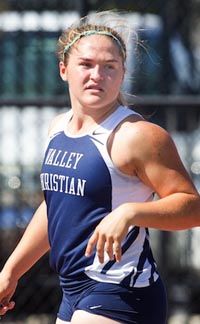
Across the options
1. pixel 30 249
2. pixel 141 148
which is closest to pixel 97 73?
pixel 141 148

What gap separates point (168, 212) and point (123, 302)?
0.38m

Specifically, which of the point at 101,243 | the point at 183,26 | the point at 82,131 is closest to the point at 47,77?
the point at 183,26

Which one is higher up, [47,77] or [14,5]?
[14,5]

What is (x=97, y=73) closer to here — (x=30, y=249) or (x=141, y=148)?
(x=141, y=148)

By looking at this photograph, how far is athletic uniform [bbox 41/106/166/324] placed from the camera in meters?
3.56

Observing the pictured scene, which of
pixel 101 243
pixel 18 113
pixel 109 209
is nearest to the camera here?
pixel 101 243

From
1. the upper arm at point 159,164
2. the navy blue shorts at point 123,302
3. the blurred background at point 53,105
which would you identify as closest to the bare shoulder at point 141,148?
the upper arm at point 159,164

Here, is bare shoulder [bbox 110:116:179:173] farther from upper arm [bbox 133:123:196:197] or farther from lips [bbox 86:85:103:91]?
lips [bbox 86:85:103:91]

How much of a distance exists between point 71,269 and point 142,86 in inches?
121

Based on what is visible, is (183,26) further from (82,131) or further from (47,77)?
(82,131)

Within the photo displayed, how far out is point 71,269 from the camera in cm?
366

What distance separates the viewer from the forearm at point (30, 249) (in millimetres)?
3912

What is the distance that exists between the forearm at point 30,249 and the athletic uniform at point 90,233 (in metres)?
0.24


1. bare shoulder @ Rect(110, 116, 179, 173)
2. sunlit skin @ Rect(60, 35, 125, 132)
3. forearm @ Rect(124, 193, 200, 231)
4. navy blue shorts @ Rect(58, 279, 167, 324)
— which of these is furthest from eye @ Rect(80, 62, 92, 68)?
navy blue shorts @ Rect(58, 279, 167, 324)
